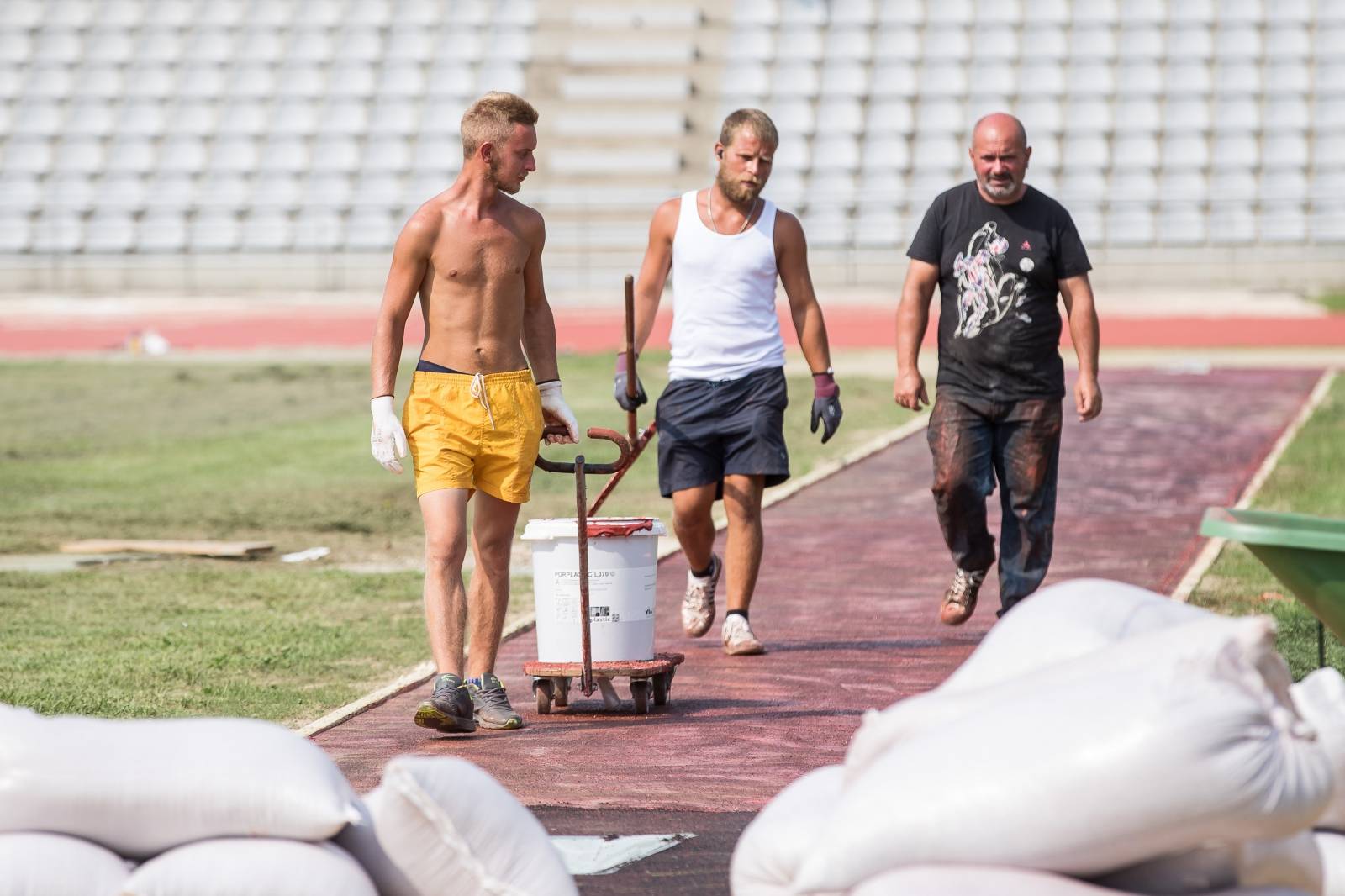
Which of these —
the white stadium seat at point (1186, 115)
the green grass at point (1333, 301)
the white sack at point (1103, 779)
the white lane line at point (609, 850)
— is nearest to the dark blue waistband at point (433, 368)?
the white lane line at point (609, 850)

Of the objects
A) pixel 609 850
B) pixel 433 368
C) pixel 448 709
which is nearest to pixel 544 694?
pixel 448 709

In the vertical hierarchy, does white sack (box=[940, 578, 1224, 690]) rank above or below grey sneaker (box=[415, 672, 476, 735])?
above

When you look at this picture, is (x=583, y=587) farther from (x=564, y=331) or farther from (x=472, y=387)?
(x=564, y=331)

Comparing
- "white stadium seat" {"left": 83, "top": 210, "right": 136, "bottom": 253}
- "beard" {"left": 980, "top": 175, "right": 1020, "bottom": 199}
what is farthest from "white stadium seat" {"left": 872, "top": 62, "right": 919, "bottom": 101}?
"beard" {"left": 980, "top": 175, "right": 1020, "bottom": 199}

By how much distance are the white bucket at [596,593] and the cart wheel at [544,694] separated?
85 millimetres

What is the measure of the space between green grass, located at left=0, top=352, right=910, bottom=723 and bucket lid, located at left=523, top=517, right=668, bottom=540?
1006mm

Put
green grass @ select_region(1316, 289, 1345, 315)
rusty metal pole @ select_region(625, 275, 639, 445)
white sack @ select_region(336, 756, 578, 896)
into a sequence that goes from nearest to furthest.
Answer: white sack @ select_region(336, 756, 578, 896) < rusty metal pole @ select_region(625, 275, 639, 445) < green grass @ select_region(1316, 289, 1345, 315)

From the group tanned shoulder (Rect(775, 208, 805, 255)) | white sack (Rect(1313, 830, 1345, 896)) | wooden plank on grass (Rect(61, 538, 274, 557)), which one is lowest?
wooden plank on grass (Rect(61, 538, 274, 557))

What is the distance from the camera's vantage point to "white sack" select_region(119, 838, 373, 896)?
346 cm

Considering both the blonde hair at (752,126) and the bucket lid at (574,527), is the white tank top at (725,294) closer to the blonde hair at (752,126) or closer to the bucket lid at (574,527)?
the blonde hair at (752,126)

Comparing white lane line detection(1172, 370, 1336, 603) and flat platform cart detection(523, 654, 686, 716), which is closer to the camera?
flat platform cart detection(523, 654, 686, 716)

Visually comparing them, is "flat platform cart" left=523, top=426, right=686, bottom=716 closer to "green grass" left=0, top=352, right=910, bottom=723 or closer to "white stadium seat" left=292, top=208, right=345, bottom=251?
"green grass" left=0, top=352, right=910, bottom=723

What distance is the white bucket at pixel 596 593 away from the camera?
22.6 feet

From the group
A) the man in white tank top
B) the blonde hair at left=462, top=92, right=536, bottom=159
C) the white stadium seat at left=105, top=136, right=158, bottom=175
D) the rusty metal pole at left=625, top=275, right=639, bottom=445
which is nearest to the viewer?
the blonde hair at left=462, top=92, right=536, bottom=159
